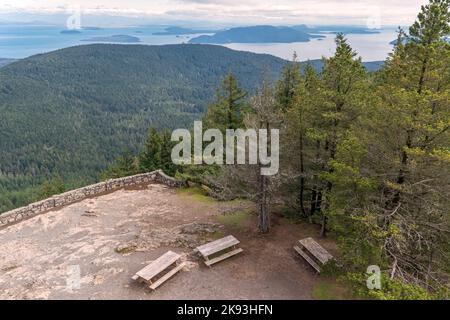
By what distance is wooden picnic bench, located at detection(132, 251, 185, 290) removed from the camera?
1209 cm

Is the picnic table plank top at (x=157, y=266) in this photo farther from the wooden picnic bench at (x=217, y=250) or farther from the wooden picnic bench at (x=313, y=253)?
the wooden picnic bench at (x=313, y=253)

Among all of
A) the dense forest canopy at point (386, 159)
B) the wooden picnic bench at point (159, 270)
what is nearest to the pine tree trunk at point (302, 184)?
the dense forest canopy at point (386, 159)

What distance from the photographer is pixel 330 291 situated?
11.9 m

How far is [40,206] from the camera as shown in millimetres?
19922

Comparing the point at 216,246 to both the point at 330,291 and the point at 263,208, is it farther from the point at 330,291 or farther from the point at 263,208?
the point at 330,291

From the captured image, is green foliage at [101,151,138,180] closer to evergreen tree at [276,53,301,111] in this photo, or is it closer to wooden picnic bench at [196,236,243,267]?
evergreen tree at [276,53,301,111]

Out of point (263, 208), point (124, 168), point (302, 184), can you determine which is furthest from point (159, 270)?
point (124, 168)

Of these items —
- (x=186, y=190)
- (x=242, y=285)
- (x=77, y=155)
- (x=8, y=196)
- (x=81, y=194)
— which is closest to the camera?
(x=242, y=285)

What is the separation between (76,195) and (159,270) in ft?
39.2

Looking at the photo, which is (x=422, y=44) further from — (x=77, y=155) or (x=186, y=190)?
(x=77, y=155)
